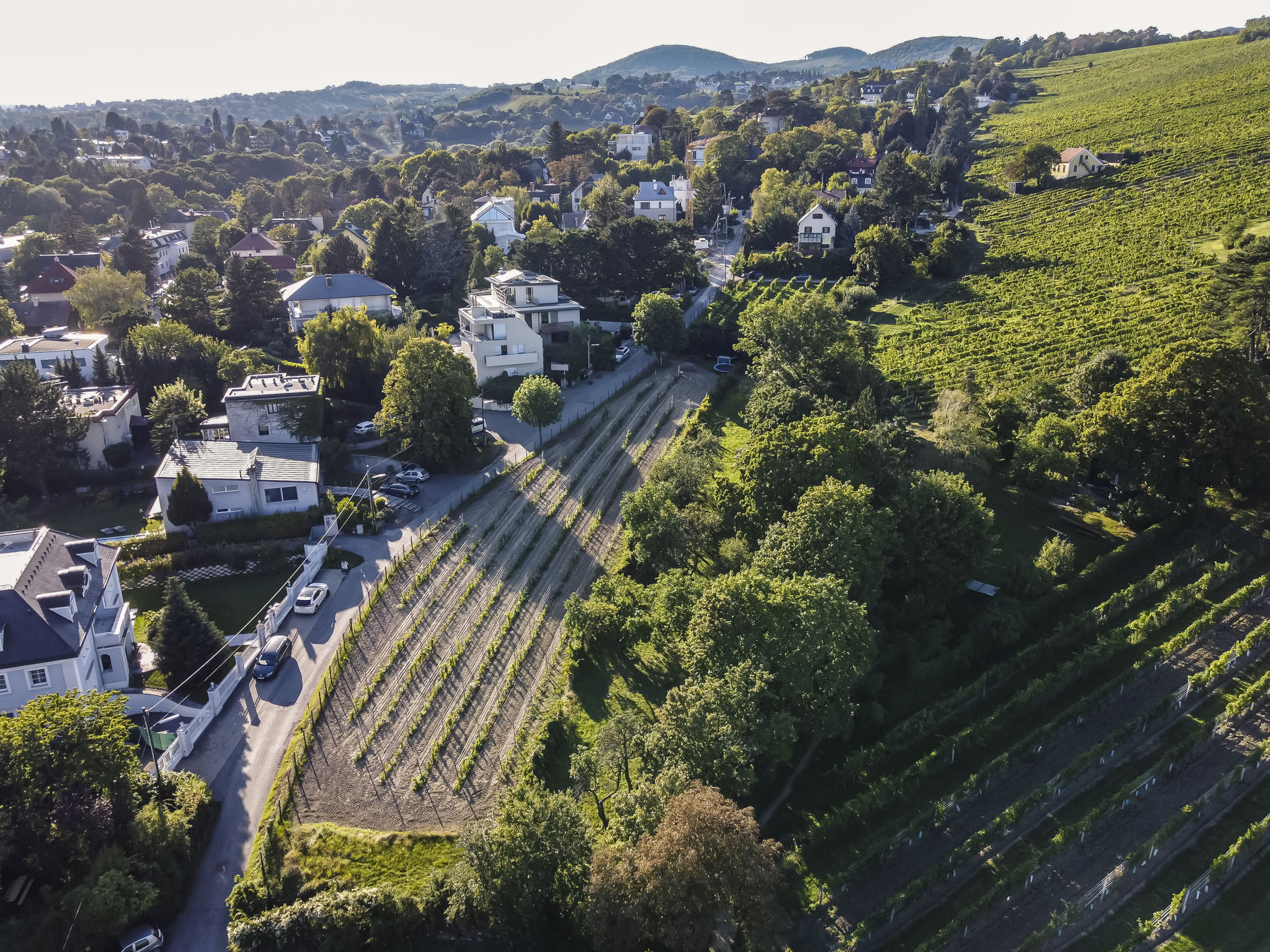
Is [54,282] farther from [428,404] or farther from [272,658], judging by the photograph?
[272,658]

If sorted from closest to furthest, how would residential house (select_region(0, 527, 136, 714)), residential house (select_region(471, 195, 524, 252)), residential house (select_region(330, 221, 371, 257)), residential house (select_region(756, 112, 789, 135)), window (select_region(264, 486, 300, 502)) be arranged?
residential house (select_region(0, 527, 136, 714)) < window (select_region(264, 486, 300, 502)) < residential house (select_region(330, 221, 371, 257)) < residential house (select_region(471, 195, 524, 252)) < residential house (select_region(756, 112, 789, 135))

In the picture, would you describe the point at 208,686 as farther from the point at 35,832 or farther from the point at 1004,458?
the point at 1004,458

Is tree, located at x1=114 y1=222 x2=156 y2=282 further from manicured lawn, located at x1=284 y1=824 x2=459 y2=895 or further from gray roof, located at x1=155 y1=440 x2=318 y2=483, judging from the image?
manicured lawn, located at x1=284 y1=824 x2=459 y2=895

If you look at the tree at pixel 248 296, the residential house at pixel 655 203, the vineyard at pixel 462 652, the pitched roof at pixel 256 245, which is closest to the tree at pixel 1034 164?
the residential house at pixel 655 203

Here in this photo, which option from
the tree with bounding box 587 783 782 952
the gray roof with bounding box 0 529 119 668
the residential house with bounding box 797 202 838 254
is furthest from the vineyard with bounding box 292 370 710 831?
the residential house with bounding box 797 202 838 254

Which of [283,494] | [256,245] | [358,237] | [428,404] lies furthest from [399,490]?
[256,245]

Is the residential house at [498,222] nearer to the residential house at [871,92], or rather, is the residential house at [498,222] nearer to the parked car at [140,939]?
the parked car at [140,939]
